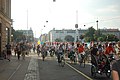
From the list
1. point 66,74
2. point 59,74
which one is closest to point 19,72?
point 59,74

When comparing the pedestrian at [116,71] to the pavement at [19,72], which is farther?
the pavement at [19,72]

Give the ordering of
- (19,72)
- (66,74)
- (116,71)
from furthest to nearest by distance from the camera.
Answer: (19,72) → (66,74) → (116,71)

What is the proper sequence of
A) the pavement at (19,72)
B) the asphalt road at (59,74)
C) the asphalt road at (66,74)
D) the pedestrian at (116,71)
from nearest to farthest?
the pedestrian at (116,71) < the asphalt road at (59,74) < the asphalt road at (66,74) < the pavement at (19,72)

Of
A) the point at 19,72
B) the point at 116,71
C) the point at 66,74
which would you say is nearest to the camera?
the point at 116,71

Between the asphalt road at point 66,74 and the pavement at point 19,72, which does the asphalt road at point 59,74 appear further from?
the pavement at point 19,72

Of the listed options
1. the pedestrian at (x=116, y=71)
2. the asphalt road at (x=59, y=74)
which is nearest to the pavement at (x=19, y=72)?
the asphalt road at (x=59, y=74)

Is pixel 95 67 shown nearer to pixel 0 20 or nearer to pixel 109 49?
pixel 109 49

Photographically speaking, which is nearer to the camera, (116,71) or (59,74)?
(116,71)

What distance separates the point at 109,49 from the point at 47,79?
615 centimetres

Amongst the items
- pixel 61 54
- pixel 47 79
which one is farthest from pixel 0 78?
pixel 61 54

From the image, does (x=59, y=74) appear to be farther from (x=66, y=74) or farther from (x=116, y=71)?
(x=116, y=71)

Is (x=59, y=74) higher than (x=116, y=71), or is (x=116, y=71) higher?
(x=116, y=71)

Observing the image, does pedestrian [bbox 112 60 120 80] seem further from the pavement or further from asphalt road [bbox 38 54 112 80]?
the pavement

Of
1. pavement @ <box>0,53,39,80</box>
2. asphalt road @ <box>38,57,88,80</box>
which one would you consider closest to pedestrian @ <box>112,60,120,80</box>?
asphalt road @ <box>38,57,88,80</box>
